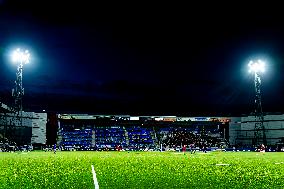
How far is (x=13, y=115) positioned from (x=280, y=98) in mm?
65560

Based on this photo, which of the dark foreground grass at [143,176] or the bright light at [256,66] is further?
the bright light at [256,66]

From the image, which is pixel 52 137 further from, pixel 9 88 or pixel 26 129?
pixel 9 88

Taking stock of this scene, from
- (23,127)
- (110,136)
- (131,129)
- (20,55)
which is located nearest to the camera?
(20,55)

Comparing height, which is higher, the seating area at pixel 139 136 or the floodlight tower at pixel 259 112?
the floodlight tower at pixel 259 112

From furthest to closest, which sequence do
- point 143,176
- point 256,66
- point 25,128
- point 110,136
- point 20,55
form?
1. point 110,136
2. point 25,128
3. point 256,66
4. point 20,55
5. point 143,176

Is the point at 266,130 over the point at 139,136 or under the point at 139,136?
over

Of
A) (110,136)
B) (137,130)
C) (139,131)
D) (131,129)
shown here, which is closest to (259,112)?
(139,131)

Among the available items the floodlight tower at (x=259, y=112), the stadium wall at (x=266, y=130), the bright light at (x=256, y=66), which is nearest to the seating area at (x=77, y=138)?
the stadium wall at (x=266, y=130)

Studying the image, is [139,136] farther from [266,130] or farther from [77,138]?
[266,130]

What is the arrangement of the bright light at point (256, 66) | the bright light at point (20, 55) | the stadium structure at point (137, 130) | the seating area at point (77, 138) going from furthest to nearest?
1. the stadium structure at point (137, 130)
2. the seating area at point (77, 138)
3. the bright light at point (256, 66)
4. the bright light at point (20, 55)

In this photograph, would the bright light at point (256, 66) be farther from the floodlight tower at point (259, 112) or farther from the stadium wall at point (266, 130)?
the stadium wall at point (266, 130)

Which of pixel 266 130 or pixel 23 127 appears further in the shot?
pixel 266 130

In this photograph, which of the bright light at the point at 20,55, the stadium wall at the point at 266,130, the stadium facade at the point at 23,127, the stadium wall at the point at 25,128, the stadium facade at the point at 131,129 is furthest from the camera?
the stadium wall at the point at 266,130

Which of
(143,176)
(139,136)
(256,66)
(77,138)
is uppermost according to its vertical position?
(256,66)
